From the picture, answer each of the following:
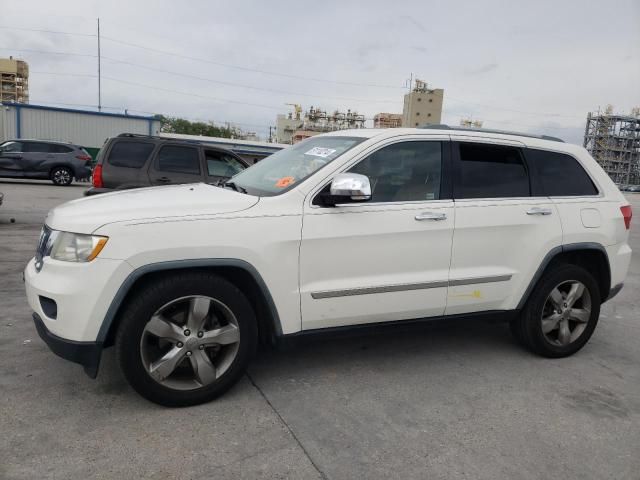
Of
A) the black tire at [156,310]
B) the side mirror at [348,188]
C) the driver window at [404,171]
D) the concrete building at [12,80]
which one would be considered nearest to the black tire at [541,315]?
the driver window at [404,171]

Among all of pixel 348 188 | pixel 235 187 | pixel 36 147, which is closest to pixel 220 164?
pixel 235 187

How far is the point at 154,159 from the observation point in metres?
8.75

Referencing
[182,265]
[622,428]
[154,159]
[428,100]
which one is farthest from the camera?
[428,100]

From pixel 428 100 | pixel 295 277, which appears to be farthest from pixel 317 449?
pixel 428 100

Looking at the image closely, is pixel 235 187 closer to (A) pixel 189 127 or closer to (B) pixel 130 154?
(B) pixel 130 154

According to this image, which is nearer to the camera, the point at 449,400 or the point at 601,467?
the point at 601,467

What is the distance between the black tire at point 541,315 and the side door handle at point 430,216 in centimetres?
116

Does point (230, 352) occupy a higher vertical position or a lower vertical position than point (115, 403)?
higher

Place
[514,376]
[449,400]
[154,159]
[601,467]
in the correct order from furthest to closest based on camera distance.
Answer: [154,159] → [514,376] → [449,400] → [601,467]

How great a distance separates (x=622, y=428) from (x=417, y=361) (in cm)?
143

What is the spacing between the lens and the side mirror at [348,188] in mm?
3076

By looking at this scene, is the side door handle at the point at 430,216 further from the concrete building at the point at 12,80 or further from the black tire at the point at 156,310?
the concrete building at the point at 12,80

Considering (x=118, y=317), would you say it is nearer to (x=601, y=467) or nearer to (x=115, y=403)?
(x=115, y=403)

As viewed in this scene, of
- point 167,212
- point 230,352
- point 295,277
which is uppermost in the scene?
point 167,212
